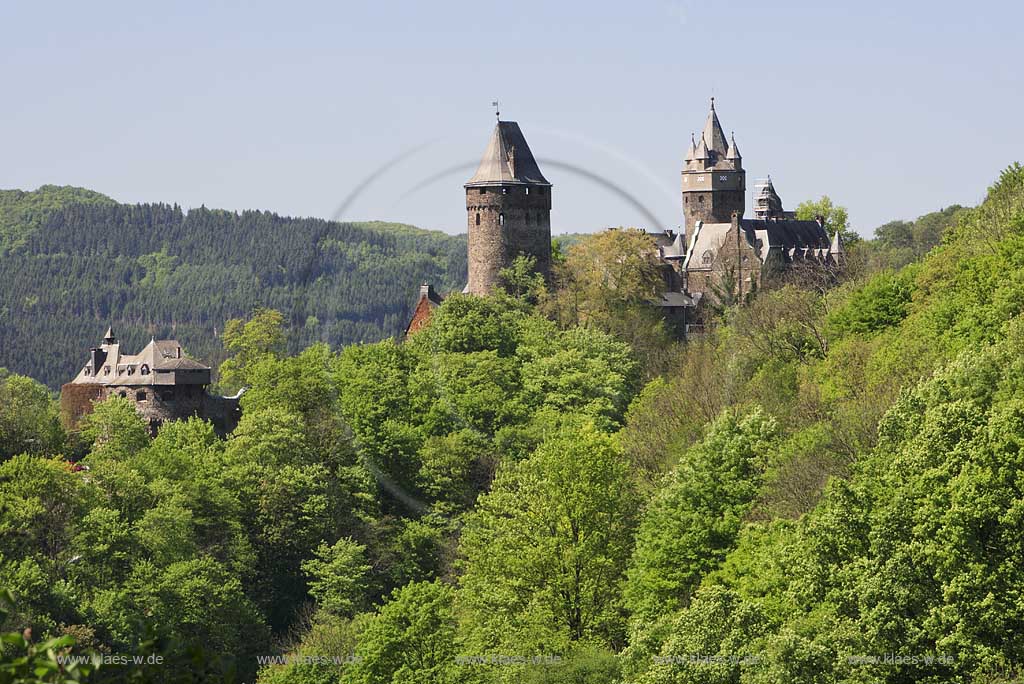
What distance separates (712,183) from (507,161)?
131 feet

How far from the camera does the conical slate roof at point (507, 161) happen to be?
88312 millimetres

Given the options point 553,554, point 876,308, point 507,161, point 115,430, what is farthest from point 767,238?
point 553,554

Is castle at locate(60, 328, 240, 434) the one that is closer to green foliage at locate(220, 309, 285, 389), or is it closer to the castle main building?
green foliage at locate(220, 309, 285, 389)

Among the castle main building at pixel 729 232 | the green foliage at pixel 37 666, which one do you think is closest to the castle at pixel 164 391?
the castle main building at pixel 729 232

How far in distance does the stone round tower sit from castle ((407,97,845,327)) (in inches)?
1.7

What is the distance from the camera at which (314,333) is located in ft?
495

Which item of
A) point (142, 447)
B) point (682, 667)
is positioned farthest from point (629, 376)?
point (682, 667)

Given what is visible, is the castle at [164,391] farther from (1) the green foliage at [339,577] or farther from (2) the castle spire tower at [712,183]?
(2) the castle spire tower at [712,183]

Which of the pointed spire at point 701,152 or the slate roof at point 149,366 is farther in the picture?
the pointed spire at point 701,152

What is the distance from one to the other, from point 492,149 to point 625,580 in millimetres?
42281

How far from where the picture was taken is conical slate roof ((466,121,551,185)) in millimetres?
88312

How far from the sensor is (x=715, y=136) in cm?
13238

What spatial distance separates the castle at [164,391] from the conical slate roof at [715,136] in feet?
178

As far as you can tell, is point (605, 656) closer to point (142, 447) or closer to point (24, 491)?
point (24, 491)
